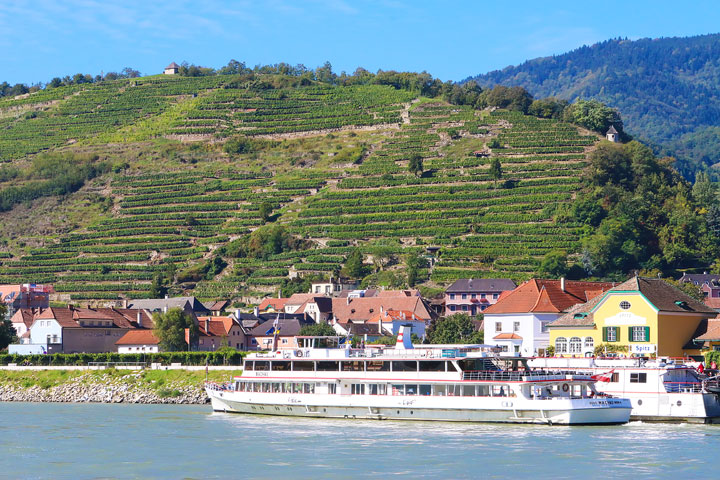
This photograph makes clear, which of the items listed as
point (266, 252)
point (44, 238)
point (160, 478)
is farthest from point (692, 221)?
point (160, 478)

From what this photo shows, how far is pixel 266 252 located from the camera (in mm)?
112625

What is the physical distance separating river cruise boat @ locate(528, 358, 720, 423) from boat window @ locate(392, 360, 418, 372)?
5.96m

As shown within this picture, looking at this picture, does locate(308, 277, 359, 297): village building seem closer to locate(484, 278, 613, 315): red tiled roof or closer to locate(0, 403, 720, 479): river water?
locate(484, 278, 613, 315): red tiled roof

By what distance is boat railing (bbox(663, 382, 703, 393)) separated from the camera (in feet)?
148

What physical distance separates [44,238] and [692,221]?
71.6 metres

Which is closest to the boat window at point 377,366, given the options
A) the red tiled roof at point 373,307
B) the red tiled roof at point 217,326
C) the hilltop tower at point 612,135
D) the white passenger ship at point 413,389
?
the white passenger ship at point 413,389

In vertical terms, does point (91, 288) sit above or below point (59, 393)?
above

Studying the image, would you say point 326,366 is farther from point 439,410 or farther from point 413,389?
point 439,410

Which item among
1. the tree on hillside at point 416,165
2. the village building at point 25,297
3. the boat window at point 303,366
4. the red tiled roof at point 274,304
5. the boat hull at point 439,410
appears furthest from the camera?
the tree on hillside at point 416,165

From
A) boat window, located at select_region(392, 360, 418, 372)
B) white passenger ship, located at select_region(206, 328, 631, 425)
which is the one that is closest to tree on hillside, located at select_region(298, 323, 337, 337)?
white passenger ship, located at select_region(206, 328, 631, 425)

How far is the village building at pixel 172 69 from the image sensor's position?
19212cm

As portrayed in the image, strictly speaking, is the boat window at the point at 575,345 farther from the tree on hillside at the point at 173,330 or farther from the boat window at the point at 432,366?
the tree on hillside at the point at 173,330

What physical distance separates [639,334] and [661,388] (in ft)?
29.3

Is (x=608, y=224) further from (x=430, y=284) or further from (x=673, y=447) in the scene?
(x=673, y=447)
